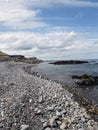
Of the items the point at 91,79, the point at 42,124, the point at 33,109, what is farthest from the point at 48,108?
the point at 91,79

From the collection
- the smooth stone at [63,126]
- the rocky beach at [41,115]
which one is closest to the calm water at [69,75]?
the rocky beach at [41,115]

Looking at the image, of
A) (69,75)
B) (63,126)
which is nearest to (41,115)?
(63,126)

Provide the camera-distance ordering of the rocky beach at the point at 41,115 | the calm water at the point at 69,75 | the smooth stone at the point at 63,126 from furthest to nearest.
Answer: the calm water at the point at 69,75 → the rocky beach at the point at 41,115 → the smooth stone at the point at 63,126

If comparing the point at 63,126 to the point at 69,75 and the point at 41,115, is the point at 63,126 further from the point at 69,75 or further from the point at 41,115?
the point at 69,75

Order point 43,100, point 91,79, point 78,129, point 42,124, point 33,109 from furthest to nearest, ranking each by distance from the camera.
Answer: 1. point 91,79
2. point 43,100
3. point 33,109
4. point 42,124
5. point 78,129

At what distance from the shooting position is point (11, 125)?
1521cm

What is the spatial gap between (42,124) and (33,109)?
8.48 feet

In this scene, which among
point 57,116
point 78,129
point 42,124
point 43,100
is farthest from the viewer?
point 43,100

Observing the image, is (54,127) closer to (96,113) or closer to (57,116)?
(57,116)

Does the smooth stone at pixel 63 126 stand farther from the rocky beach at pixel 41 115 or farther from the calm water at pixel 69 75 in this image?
the calm water at pixel 69 75

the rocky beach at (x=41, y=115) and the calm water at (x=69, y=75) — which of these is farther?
the calm water at (x=69, y=75)

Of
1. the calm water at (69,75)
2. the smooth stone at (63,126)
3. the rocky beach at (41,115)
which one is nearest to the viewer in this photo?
the smooth stone at (63,126)

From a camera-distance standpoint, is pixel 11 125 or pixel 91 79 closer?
pixel 11 125

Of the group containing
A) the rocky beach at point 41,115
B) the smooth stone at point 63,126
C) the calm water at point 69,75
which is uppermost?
the rocky beach at point 41,115
